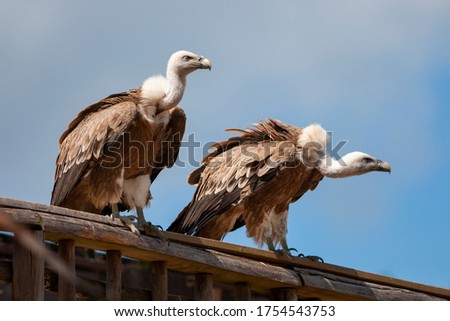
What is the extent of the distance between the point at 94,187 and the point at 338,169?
3149mm

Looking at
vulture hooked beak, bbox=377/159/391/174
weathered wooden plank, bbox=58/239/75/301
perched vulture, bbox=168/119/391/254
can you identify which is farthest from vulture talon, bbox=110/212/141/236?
vulture hooked beak, bbox=377/159/391/174

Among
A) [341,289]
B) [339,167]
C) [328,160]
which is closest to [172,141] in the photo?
[328,160]

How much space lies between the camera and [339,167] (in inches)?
345

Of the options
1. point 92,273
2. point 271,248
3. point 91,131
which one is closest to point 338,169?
point 271,248

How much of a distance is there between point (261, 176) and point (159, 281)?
2.33m

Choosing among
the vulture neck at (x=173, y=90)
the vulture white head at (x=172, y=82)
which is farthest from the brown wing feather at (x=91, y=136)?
the vulture neck at (x=173, y=90)

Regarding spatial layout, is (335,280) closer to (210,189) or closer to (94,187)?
(210,189)

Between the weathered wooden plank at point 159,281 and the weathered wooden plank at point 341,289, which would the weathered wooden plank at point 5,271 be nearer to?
the weathered wooden plank at point 159,281

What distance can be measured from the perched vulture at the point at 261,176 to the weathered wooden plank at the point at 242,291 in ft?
3.37

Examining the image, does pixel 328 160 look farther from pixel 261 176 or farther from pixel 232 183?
pixel 232 183

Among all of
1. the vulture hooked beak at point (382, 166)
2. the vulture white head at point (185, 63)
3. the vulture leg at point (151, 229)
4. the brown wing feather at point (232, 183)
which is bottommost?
the vulture leg at point (151, 229)

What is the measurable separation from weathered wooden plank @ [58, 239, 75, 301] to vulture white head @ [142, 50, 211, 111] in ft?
7.22

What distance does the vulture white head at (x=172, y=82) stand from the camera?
7426 mm
